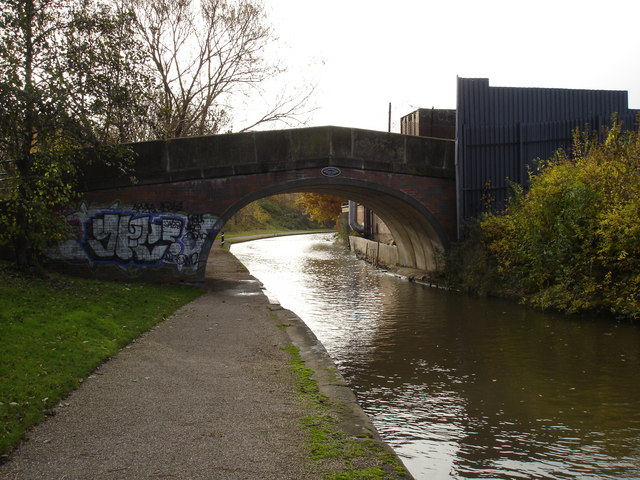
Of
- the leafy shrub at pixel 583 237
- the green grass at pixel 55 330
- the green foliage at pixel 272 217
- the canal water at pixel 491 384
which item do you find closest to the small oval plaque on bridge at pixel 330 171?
the canal water at pixel 491 384

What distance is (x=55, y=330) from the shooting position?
7949mm

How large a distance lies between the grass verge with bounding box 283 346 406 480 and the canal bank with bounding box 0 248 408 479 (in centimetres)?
2

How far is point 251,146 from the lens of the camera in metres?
16.1

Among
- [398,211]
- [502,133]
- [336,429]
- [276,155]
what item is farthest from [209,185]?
[336,429]

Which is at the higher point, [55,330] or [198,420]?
[55,330]

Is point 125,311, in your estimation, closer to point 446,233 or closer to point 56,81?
point 56,81

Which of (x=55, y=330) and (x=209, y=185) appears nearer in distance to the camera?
(x=55, y=330)

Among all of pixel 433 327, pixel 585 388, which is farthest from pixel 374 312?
pixel 585 388

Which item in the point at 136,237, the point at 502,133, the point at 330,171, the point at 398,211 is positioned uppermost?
the point at 502,133

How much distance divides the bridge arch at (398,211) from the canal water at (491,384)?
3.51 meters

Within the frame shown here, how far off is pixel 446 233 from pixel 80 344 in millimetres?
12309

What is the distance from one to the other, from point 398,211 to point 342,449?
603 inches

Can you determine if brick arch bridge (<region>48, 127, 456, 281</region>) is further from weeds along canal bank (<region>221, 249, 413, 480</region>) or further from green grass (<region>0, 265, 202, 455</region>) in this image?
weeds along canal bank (<region>221, 249, 413, 480</region>)

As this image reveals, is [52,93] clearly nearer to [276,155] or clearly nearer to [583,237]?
[276,155]
